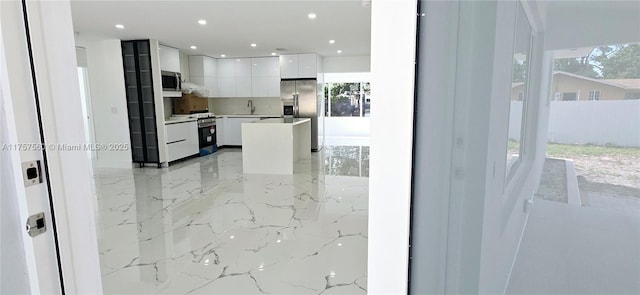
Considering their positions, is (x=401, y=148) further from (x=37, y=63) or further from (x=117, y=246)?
(x=117, y=246)

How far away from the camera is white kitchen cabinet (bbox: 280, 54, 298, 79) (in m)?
7.61

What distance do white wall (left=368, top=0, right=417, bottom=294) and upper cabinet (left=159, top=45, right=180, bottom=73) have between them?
633 cm

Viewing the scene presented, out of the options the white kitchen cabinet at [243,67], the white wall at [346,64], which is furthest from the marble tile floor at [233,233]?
the white wall at [346,64]

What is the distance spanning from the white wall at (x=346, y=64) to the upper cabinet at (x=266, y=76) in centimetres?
133

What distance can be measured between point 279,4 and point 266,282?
288cm

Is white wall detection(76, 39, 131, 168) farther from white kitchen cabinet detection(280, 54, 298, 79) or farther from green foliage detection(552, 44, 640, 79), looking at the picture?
green foliage detection(552, 44, 640, 79)

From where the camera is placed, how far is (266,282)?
2215mm

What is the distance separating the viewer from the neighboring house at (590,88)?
0.40 meters

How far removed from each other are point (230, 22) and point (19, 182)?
13.2 feet

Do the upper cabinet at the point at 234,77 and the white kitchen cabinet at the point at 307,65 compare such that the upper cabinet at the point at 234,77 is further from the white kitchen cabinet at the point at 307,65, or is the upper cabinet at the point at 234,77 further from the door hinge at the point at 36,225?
the door hinge at the point at 36,225

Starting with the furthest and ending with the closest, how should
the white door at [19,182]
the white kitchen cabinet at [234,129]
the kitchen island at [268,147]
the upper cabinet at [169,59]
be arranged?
the white kitchen cabinet at [234,129], the upper cabinet at [169,59], the kitchen island at [268,147], the white door at [19,182]

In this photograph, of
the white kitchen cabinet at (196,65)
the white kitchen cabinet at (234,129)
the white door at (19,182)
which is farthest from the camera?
the white kitchen cabinet at (234,129)

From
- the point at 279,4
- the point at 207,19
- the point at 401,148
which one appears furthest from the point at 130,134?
the point at 401,148

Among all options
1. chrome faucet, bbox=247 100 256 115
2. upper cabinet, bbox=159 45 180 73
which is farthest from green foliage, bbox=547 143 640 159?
chrome faucet, bbox=247 100 256 115
